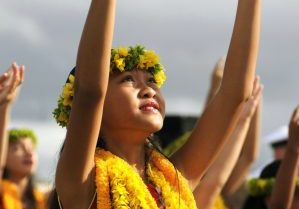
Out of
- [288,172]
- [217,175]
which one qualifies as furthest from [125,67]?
[288,172]

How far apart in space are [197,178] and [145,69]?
1.63 ft

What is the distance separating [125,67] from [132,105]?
192 mm

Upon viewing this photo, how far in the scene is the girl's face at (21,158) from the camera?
5.97 meters

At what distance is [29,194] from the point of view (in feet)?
19.5

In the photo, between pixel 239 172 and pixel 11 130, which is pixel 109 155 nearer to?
pixel 239 172

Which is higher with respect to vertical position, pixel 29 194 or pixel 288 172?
pixel 288 172

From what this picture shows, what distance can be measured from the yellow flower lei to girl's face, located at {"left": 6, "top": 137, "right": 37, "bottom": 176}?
9.36 ft

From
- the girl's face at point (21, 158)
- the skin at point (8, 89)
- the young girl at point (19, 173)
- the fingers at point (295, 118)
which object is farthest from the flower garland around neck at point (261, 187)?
the skin at point (8, 89)

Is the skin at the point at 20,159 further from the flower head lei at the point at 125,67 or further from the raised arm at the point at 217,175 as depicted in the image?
the flower head lei at the point at 125,67

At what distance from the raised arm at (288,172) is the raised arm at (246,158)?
1.10 meters

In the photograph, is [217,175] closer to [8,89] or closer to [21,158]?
[8,89]

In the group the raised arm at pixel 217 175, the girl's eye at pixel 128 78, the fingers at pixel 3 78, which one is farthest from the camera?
the fingers at pixel 3 78

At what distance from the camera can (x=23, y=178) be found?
5.99 meters

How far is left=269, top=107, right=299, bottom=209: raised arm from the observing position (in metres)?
4.44
